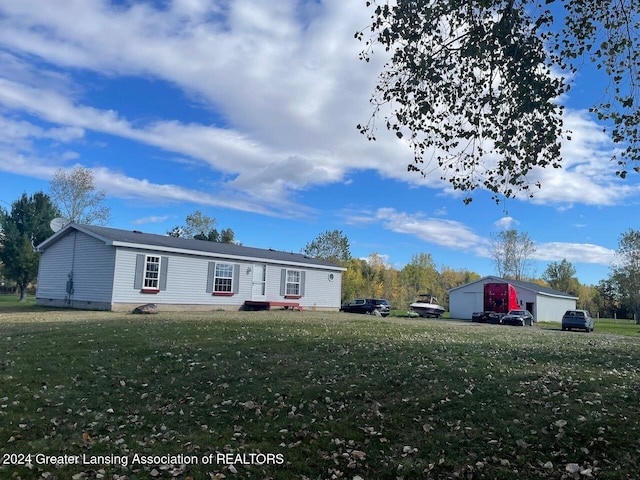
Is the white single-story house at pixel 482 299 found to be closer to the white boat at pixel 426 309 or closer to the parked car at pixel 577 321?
the white boat at pixel 426 309

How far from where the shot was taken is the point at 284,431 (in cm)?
605

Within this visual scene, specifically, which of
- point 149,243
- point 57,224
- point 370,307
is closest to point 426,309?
point 370,307

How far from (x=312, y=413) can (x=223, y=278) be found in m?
20.6

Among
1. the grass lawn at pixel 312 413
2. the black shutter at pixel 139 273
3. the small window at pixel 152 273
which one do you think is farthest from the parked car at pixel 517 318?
the black shutter at pixel 139 273

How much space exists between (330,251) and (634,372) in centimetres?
4711

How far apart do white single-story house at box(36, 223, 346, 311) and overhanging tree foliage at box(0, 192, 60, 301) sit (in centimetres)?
1748

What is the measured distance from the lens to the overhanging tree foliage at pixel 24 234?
135 ft

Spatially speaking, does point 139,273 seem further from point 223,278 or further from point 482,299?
point 482,299

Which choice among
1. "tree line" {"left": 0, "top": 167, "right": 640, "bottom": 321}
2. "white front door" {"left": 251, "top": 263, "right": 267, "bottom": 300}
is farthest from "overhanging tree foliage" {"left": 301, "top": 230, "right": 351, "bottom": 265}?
"white front door" {"left": 251, "top": 263, "right": 267, "bottom": 300}

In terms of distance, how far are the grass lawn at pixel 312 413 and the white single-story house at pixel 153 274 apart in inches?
445

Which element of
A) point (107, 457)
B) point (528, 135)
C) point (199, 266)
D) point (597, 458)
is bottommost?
point (107, 457)

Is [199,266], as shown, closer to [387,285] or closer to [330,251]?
[330,251]

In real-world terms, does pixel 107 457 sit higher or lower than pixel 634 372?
lower

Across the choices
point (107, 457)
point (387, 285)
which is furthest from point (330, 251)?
point (107, 457)
